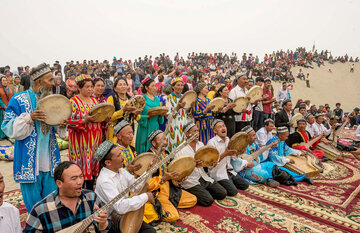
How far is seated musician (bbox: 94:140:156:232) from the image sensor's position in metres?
2.46

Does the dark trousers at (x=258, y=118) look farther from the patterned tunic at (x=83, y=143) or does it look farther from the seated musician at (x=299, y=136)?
the patterned tunic at (x=83, y=143)

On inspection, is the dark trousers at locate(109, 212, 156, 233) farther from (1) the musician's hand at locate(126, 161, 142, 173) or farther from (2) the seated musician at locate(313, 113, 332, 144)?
(2) the seated musician at locate(313, 113, 332, 144)

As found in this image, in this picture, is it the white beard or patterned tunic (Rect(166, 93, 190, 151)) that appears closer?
the white beard

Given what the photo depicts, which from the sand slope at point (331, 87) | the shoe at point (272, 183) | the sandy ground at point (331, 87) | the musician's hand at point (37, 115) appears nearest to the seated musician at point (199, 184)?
the shoe at point (272, 183)

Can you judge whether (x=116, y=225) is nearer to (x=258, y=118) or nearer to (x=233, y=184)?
(x=233, y=184)

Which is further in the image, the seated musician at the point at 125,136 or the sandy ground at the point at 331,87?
the sandy ground at the point at 331,87

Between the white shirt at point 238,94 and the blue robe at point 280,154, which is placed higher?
the white shirt at point 238,94

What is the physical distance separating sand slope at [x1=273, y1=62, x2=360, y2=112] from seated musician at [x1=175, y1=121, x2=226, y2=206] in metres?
19.1

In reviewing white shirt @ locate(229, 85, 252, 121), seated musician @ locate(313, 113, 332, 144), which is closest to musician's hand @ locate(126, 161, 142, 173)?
white shirt @ locate(229, 85, 252, 121)

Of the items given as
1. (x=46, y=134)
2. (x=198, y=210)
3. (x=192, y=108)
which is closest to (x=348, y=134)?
(x=192, y=108)

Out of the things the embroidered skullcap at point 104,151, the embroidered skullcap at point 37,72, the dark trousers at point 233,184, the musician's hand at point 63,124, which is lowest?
the dark trousers at point 233,184

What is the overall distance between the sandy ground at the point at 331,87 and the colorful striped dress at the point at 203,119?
18.5 metres

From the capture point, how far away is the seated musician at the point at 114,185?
2.46 meters

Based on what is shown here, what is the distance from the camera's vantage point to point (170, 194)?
11.9 feet
